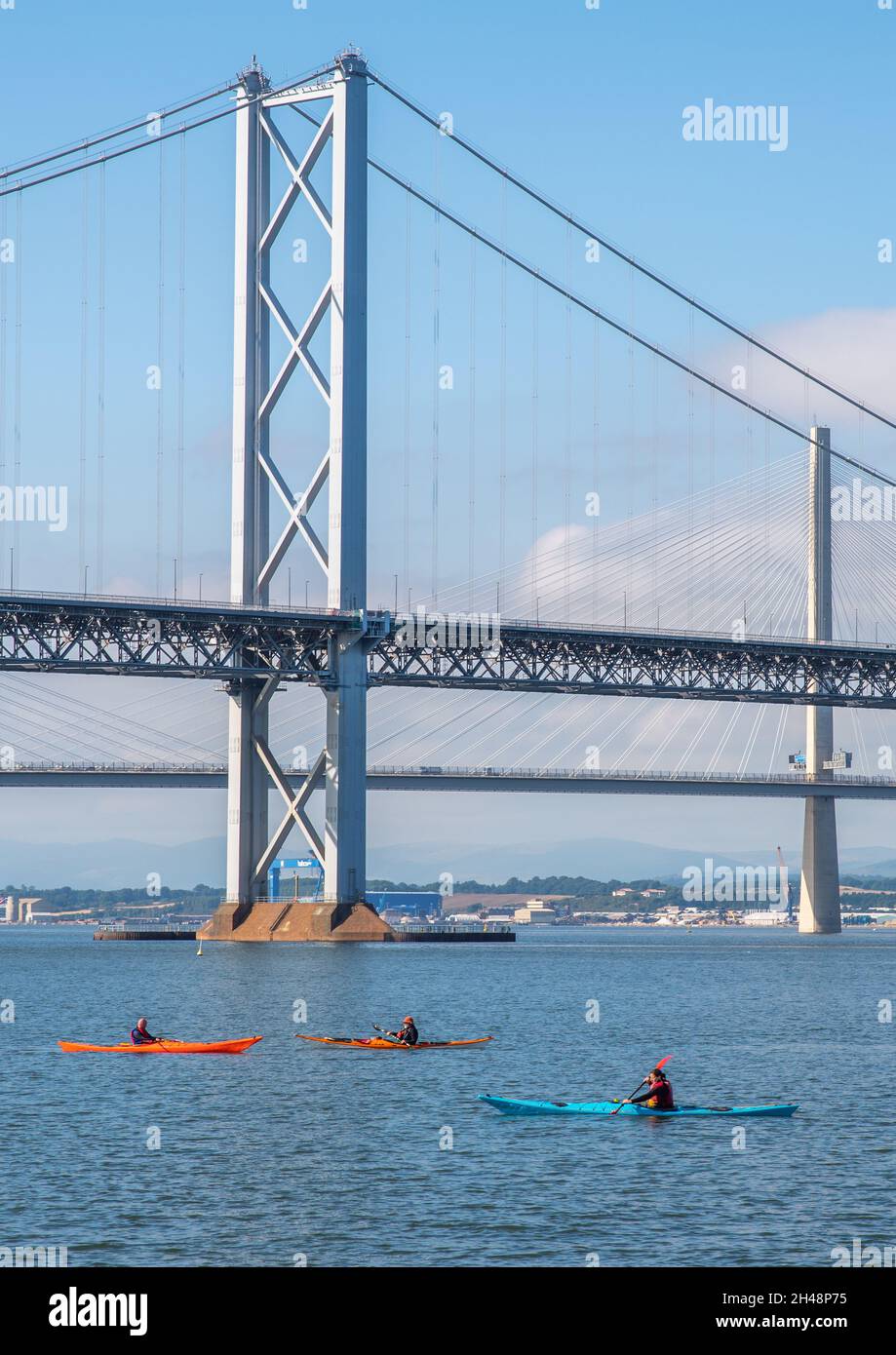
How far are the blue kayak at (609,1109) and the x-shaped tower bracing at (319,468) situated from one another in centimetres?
5004

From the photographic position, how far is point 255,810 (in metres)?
89.2

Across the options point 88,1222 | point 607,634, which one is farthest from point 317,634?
point 88,1222

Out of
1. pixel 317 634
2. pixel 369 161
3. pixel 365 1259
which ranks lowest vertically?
pixel 365 1259

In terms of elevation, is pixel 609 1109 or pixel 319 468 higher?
pixel 319 468

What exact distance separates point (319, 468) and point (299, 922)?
1942 centimetres

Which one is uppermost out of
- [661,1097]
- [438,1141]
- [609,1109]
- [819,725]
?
[819,725]

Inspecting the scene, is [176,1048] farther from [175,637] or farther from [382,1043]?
[175,637]

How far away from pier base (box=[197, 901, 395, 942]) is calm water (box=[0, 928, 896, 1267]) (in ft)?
79.4

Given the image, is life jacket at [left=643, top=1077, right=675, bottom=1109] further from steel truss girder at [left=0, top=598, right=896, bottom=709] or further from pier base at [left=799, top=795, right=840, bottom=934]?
pier base at [left=799, top=795, right=840, bottom=934]

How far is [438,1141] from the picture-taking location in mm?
30094

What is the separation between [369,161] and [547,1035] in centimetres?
5090

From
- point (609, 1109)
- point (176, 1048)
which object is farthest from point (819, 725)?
point (609, 1109)

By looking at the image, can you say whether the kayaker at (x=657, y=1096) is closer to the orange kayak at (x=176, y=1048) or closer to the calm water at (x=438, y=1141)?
the calm water at (x=438, y=1141)
